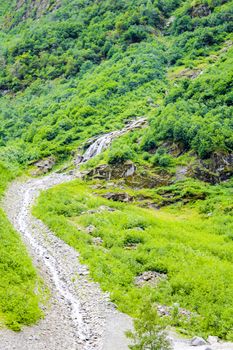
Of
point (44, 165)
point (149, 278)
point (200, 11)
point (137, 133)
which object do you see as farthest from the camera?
point (200, 11)

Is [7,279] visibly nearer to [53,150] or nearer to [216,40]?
[53,150]

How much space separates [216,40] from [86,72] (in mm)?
39211

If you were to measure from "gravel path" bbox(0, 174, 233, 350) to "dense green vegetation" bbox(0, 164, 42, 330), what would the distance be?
1.04 m

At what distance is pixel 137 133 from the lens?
92062 mm

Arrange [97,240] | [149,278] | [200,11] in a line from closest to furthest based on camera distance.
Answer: [149,278]
[97,240]
[200,11]

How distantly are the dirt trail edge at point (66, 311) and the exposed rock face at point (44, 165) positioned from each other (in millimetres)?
37815

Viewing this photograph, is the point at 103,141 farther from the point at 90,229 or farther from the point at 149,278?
the point at 149,278

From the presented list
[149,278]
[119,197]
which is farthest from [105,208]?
[149,278]

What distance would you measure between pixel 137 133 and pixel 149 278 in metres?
52.5

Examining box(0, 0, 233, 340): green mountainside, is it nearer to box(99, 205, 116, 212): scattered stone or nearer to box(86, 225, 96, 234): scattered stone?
box(86, 225, 96, 234): scattered stone

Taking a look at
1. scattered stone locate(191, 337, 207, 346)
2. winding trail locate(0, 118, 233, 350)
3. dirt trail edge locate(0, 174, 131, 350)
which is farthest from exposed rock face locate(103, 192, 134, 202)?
scattered stone locate(191, 337, 207, 346)

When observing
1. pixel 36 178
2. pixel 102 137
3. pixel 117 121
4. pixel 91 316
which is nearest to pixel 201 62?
pixel 117 121

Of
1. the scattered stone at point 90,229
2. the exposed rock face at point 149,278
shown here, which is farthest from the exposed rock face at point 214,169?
the exposed rock face at point 149,278

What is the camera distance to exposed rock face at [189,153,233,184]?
7250 cm
